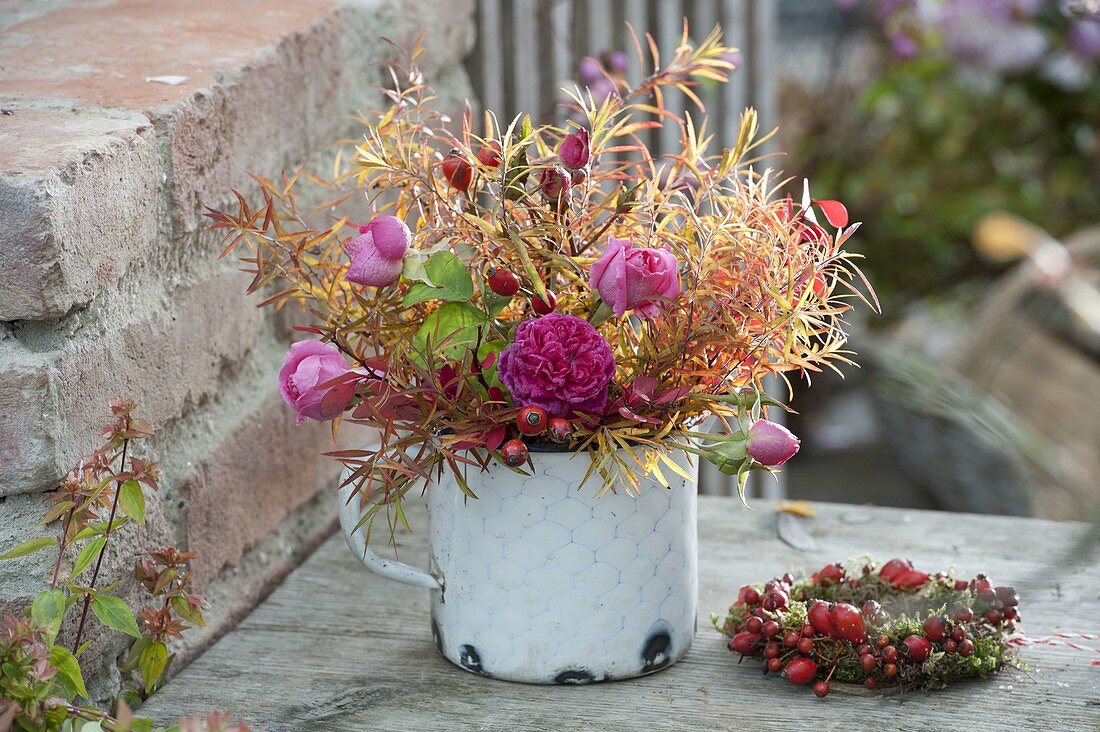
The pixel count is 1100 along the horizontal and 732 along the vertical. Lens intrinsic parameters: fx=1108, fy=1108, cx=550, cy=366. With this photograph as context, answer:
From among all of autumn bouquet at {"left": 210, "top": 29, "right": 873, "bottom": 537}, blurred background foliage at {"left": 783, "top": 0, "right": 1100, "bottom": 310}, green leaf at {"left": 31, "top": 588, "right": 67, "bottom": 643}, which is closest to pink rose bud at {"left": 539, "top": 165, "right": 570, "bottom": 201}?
autumn bouquet at {"left": 210, "top": 29, "right": 873, "bottom": 537}

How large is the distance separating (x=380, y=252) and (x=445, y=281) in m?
0.05

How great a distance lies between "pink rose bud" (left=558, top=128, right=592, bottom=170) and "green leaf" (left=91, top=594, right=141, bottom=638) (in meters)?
0.42

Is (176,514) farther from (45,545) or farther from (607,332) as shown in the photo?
(607,332)

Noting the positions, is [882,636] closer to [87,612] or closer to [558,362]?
[558,362]

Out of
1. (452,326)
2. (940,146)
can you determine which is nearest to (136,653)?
(452,326)

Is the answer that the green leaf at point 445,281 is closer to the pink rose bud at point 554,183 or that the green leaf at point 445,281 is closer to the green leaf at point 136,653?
Answer: the pink rose bud at point 554,183

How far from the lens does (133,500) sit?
741 millimetres

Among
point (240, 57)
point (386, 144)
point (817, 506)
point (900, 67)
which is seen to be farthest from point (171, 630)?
point (900, 67)

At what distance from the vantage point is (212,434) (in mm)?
995

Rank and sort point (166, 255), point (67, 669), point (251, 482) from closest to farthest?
point (67, 669), point (166, 255), point (251, 482)

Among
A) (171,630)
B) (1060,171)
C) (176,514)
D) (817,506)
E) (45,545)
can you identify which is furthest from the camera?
(1060,171)

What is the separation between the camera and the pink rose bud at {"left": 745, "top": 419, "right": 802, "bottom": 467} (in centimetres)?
75

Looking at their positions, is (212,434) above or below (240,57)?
below

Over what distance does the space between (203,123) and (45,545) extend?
1.28ft
